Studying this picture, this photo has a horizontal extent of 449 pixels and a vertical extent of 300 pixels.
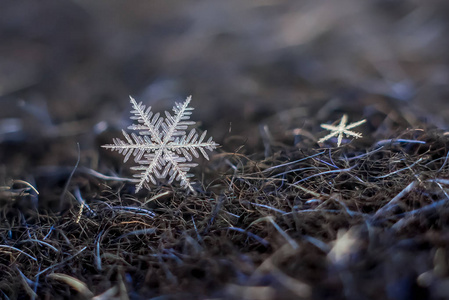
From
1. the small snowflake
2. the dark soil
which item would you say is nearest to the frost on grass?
the dark soil

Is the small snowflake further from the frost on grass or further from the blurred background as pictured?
the frost on grass

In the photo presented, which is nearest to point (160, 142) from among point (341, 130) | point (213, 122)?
point (213, 122)

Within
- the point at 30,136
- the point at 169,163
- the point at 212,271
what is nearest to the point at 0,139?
the point at 30,136

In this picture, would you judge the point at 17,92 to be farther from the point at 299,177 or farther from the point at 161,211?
the point at 299,177

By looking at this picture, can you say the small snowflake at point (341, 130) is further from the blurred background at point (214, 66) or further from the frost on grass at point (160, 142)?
the frost on grass at point (160, 142)

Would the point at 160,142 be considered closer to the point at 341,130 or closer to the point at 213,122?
the point at 213,122

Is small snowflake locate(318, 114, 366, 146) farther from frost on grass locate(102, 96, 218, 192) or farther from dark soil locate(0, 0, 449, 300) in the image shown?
frost on grass locate(102, 96, 218, 192)

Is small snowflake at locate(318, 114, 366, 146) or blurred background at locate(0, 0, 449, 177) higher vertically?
blurred background at locate(0, 0, 449, 177)
